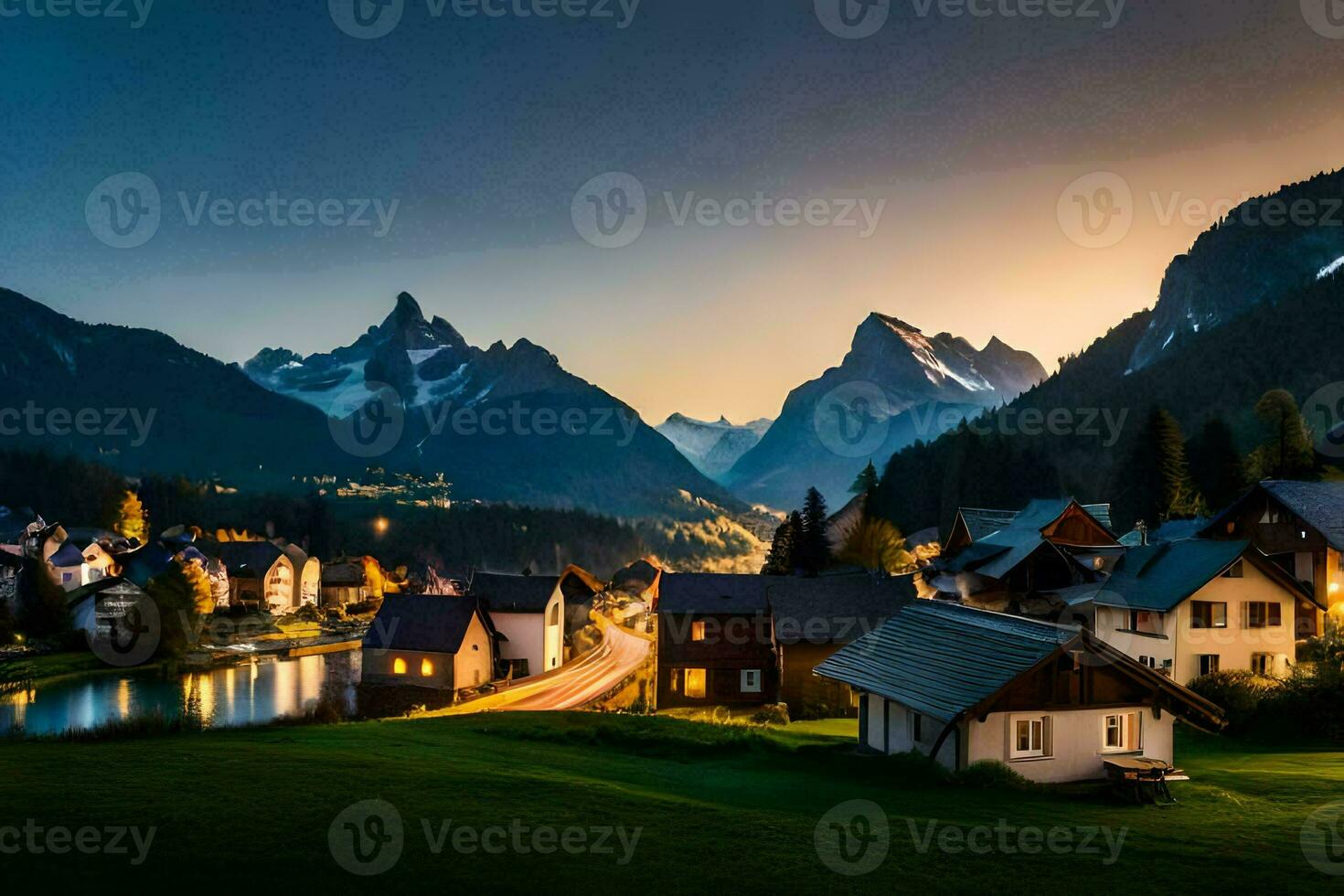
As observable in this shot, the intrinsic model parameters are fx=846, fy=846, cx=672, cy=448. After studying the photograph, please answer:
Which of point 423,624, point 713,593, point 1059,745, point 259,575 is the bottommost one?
point 259,575

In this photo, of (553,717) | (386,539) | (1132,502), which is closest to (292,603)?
(386,539)

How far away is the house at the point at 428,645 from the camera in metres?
54.1

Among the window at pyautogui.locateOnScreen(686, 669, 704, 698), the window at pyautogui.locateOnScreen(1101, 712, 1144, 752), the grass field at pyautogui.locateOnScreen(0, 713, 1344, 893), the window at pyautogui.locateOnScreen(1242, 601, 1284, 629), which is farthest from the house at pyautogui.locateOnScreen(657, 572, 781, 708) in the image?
the window at pyautogui.locateOnScreen(1101, 712, 1144, 752)

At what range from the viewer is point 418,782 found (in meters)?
17.8

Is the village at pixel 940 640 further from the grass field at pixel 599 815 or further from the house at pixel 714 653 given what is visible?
the grass field at pixel 599 815

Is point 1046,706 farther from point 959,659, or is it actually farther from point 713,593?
point 713,593

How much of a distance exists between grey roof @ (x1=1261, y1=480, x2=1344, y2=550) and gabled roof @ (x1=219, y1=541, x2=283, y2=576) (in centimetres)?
10244

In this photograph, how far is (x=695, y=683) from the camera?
5059 cm

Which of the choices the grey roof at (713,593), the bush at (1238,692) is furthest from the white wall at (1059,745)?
the grey roof at (713,593)

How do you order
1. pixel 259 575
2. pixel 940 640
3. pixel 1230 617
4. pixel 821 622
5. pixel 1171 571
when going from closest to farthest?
pixel 940 640 → pixel 1230 617 → pixel 1171 571 → pixel 821 622 → pixel 259 575

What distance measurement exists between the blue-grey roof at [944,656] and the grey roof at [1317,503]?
98.1 feet

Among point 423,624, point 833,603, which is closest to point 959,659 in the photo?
point 833,603

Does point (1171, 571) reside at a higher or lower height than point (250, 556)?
higher

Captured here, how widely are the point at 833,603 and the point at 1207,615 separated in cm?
1891
